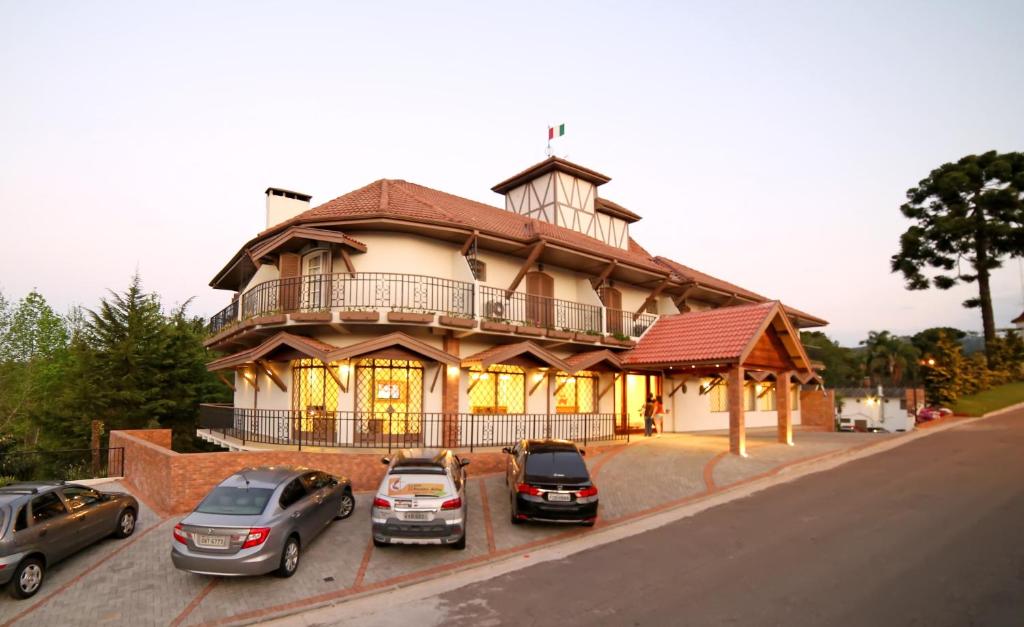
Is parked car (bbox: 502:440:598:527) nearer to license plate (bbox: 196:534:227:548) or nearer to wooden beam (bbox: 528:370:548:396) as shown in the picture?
license plate (bbox: 196:534:227:548)

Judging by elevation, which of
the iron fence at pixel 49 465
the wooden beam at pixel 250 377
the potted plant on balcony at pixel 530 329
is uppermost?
the potted plant on balcony at pixel 530 329

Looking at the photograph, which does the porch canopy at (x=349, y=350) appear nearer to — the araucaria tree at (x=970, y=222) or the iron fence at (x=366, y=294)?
the iron fence at (x=366, y=294)

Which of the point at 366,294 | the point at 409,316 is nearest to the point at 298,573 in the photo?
the point at 409,316

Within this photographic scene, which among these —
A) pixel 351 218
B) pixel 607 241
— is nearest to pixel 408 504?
pixel 351 218

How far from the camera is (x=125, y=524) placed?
1173 centimetres

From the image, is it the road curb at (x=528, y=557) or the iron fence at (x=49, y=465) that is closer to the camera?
the road curb at (x=528, y=557)

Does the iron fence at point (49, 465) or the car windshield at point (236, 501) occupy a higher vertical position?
the car windshield at point (236, 501)

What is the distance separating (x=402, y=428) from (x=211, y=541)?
9371mm

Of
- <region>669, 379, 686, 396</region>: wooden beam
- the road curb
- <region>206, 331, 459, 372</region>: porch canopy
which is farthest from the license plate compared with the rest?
<region>669, 379, 686, 396</region>: wooden beam

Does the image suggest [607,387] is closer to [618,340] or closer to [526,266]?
[618,340]

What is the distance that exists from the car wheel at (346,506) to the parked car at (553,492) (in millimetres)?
3721

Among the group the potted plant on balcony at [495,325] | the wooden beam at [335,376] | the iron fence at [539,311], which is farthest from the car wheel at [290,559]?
the iron fence at [539,311]

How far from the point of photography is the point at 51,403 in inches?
1264

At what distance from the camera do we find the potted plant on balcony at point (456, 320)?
17547 millimetres
